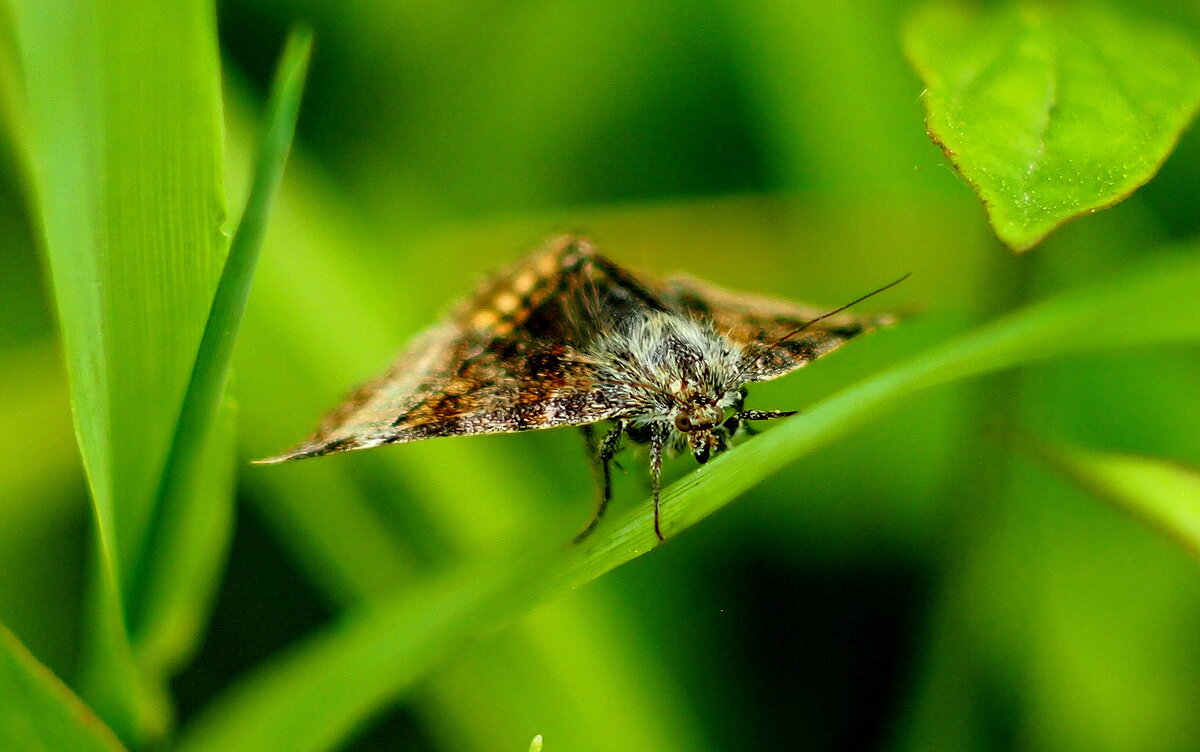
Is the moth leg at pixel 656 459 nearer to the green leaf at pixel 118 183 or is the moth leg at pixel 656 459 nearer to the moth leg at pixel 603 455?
the moth leg at pixel 603 455

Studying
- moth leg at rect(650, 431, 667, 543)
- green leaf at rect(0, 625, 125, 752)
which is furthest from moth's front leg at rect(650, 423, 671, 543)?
green leaf at rect(0, 625, 125, 752)

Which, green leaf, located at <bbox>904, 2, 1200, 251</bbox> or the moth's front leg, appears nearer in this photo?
green leaf, located at <bbox>904, 2, 1200, 251</bbox>

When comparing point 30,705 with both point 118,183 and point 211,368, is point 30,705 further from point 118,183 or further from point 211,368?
point 118,183

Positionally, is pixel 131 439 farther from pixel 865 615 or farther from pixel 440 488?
pixel 865 615

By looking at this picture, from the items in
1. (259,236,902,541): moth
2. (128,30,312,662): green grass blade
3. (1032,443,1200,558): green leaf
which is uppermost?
(128,30,312,662): green grass blade

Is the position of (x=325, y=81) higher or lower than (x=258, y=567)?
higher

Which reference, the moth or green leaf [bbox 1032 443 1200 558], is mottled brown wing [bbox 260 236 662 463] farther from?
green leaf [bbox 1032 443 1200 558]

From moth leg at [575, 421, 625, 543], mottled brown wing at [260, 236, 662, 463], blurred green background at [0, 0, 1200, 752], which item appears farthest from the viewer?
blurred green background at [0, 0, 1200, 752]

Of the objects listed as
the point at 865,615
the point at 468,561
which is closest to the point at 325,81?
the point at 468,561
